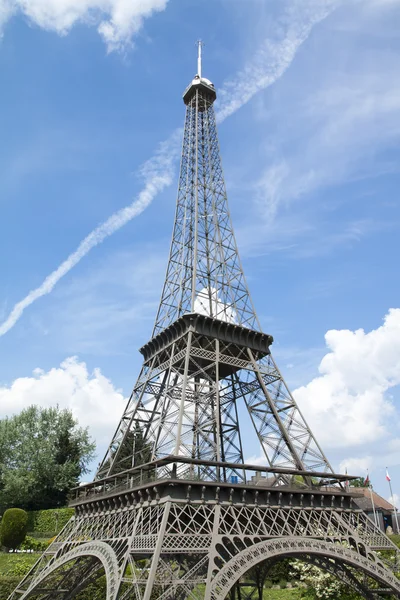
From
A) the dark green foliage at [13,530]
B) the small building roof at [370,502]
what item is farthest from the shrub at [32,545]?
the small building roof at [370,502]

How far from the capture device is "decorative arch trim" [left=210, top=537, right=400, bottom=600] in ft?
59.8

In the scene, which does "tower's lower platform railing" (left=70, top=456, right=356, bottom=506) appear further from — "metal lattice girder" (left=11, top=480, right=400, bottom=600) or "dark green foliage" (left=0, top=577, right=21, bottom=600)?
"dark green foliage" (left=0, top=577, right=21, bottom=600)

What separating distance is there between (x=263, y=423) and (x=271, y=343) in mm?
6385

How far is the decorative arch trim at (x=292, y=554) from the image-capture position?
59.8 feet

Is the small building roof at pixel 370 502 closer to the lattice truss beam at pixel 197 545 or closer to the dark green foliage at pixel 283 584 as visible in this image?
the dark green foliage at pixel 283 584

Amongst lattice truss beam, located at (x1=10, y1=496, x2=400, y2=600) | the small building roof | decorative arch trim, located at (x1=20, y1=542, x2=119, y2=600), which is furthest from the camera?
the small building roof

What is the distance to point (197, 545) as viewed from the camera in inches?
756

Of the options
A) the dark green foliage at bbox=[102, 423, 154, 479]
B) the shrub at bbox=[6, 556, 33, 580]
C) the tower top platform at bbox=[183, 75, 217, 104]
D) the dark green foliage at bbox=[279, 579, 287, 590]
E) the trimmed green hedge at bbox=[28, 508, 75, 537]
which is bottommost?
the dark green foliage at bbox=[279, 579, 287, 590]

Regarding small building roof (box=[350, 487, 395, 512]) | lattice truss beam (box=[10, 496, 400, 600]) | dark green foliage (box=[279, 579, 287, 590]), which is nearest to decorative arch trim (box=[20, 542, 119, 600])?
lattice truss beam (box=[10, 496, 400, 600])

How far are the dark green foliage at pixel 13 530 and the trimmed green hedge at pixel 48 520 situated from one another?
5.33 meters

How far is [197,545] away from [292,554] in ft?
17.0


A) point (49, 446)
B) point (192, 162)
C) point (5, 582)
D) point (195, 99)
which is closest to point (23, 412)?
point (49, 446)

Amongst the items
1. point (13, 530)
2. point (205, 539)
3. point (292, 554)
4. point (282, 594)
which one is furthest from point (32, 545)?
point (292, 554)

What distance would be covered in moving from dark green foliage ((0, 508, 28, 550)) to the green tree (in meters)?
9.02
